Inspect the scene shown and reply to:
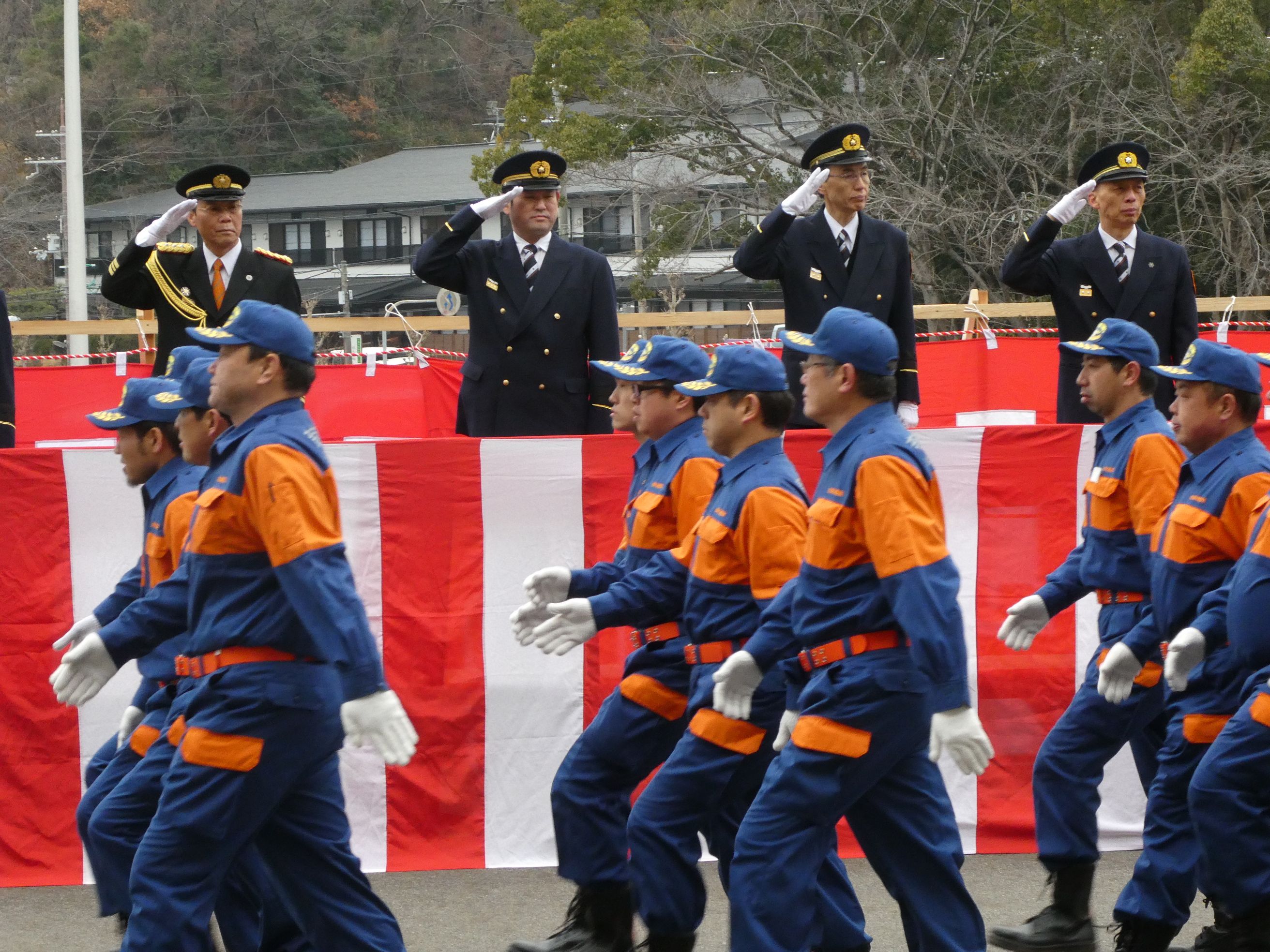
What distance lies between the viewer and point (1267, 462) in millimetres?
5383

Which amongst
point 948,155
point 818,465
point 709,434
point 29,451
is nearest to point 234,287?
point 29,451

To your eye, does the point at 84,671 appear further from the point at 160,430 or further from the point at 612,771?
the point at 612,771

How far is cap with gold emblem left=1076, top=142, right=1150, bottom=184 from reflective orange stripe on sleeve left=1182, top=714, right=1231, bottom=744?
326 centimetres

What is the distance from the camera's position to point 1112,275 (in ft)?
25.5

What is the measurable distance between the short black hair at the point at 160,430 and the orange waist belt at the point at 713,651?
70.6 inches

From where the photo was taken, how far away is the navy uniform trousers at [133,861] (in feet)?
16.2

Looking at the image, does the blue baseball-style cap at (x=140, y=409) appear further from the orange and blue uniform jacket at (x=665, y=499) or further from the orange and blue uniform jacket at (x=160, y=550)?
the orange and blue uniform jacket at (x=665, y=499)

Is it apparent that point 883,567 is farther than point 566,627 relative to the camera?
No

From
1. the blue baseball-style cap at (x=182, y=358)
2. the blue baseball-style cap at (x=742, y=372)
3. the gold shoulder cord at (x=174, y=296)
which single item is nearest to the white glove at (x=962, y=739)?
the blue baseball-style cap at (x=742, y=372)

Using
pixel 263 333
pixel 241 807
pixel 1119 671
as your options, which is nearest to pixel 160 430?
pixel 263 333

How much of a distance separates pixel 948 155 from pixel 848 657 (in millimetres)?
22388

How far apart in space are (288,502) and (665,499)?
1679 millimetres

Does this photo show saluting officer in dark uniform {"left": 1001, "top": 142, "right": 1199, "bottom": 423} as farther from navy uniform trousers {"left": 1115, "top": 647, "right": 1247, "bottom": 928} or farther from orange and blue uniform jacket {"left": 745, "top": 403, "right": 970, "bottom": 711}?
orange and blue uniform jacket {"left": 745, "top": 403, "right": 970, "bottom": 711}

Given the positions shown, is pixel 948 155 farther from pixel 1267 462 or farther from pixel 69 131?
pixel 1267 462
